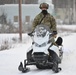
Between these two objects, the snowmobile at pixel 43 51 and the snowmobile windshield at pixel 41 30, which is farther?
the snowmobile windshield at pixel 41 30

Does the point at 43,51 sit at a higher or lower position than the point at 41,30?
lower

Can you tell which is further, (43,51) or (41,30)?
(41,30)

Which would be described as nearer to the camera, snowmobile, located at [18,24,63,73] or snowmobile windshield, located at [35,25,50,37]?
snowmobile, located at [18,24,63,73]

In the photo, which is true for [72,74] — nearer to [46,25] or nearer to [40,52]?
[40,52]

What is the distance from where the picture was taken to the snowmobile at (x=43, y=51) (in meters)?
8.85

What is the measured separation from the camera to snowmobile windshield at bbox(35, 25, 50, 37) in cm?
917

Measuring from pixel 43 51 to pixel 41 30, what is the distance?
672mm

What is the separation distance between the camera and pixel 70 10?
60781 millimetres

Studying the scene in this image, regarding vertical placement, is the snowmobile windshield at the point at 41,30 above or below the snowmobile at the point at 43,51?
above

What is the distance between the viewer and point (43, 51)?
29.0 ft

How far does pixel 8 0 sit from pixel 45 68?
1516 inches

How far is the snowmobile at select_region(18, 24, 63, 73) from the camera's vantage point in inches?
348

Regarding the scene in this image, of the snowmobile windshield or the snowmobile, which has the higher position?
the snowmobile windshield

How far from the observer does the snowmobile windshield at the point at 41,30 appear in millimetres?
9172
